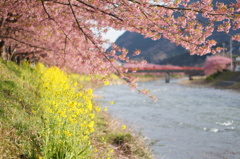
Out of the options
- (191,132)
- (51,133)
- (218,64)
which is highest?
(51,133)

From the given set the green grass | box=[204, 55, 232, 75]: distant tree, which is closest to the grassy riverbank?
the green grass

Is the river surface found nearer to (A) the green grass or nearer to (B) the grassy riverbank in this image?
(B) the grassy riverbank

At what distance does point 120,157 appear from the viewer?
7.29 m

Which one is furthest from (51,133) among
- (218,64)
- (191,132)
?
(218,64)

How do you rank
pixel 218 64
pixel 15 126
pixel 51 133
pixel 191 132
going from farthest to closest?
1. pixel 218 64
2. pixel 191 132
3. pixel 15 126
4. pixel 51 133

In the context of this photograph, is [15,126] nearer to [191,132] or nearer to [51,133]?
[51,133]

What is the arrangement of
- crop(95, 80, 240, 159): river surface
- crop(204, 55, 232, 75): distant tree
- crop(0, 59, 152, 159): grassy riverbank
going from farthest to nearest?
crop(204, 55, 232, 75): distant tree, crop(95, 80, 240, 159): river surface, crop(0, 59, 152, 159): grassy riverbank

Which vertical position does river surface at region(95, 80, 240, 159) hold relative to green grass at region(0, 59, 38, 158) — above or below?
below

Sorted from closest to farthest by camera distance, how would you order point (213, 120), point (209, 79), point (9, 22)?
1. point (9, 22)
2. point (213, 120)
3. point (209, 79)

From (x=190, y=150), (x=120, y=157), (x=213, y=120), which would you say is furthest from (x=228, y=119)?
(x=120, y=157)

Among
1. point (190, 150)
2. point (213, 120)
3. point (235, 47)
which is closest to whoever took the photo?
point (190, 150)

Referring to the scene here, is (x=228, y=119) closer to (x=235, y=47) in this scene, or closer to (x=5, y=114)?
(x=5, y=114)

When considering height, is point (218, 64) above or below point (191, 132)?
above

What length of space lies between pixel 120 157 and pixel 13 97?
11.8 feet
